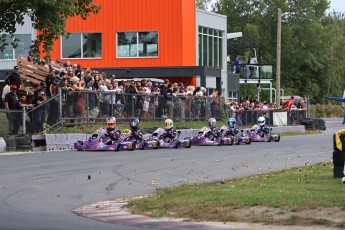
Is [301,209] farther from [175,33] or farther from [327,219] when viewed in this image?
[175,33]

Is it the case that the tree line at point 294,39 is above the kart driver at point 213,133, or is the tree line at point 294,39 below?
above

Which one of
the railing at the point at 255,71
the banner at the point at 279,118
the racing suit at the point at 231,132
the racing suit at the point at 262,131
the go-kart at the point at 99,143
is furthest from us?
the railing at the point at 255,71

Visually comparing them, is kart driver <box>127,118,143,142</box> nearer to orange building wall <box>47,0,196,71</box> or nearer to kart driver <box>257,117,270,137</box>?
kart driver <box>257,117,270,137</box>

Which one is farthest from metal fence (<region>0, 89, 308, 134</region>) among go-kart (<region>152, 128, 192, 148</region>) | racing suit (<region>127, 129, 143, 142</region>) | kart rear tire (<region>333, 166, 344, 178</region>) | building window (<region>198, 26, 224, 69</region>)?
kart rear tire (<region>333, 166, 344, 178</region>)

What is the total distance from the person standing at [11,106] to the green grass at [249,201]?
11.6m

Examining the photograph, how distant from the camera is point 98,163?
21.2 metres

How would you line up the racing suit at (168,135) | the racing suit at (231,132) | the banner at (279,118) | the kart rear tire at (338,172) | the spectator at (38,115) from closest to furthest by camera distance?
the kart rear tire at (338,172)
the spectator at (38,115)
the racing suit at (168,135)
the racing suit at (231,132)
the banner at (279,118)

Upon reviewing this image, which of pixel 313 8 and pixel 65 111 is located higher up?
pixel 313 8

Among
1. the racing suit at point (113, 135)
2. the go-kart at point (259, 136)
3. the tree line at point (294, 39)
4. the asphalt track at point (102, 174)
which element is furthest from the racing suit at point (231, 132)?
the tree line at point (294, 39)

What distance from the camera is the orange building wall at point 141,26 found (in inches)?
1901

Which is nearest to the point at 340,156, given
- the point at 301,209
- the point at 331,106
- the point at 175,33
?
the point at 301,209

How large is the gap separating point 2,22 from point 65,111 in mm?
3608

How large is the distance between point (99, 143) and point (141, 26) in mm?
22837

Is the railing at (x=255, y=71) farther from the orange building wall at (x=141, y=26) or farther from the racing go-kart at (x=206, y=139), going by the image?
the racing go-kart at (x=206, y=139)
